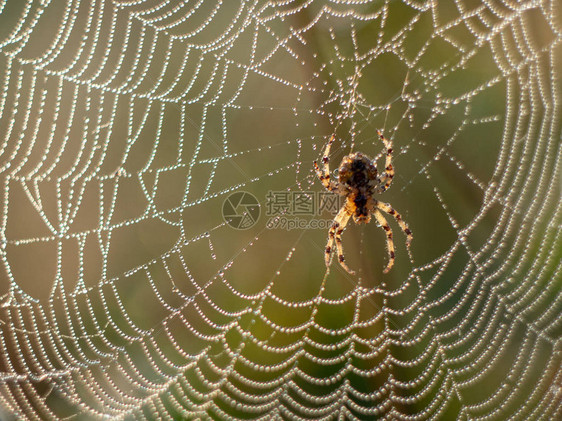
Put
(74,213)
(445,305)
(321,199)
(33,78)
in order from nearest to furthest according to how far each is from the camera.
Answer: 1. (33,78)
2. (74,213)
3. (445,305)
4. (321,199)

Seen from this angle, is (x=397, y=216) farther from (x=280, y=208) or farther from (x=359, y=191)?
(x=280, y=208)

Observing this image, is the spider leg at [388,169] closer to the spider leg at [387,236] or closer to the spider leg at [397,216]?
the spider leg at [397,216]

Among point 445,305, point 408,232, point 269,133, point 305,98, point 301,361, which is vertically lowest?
point 301,361

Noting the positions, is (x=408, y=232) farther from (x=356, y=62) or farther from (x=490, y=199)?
(x=356, y=62)

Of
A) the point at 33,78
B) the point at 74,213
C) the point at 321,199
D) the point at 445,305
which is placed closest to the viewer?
the point at 33,78

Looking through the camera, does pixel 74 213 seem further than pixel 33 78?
Yes

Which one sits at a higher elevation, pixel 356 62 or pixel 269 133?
pixel 356 62

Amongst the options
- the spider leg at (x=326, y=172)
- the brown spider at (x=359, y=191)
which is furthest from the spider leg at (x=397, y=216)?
the spider leg at (x=326, y=172)

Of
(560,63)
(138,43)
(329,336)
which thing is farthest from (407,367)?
(138,43)
